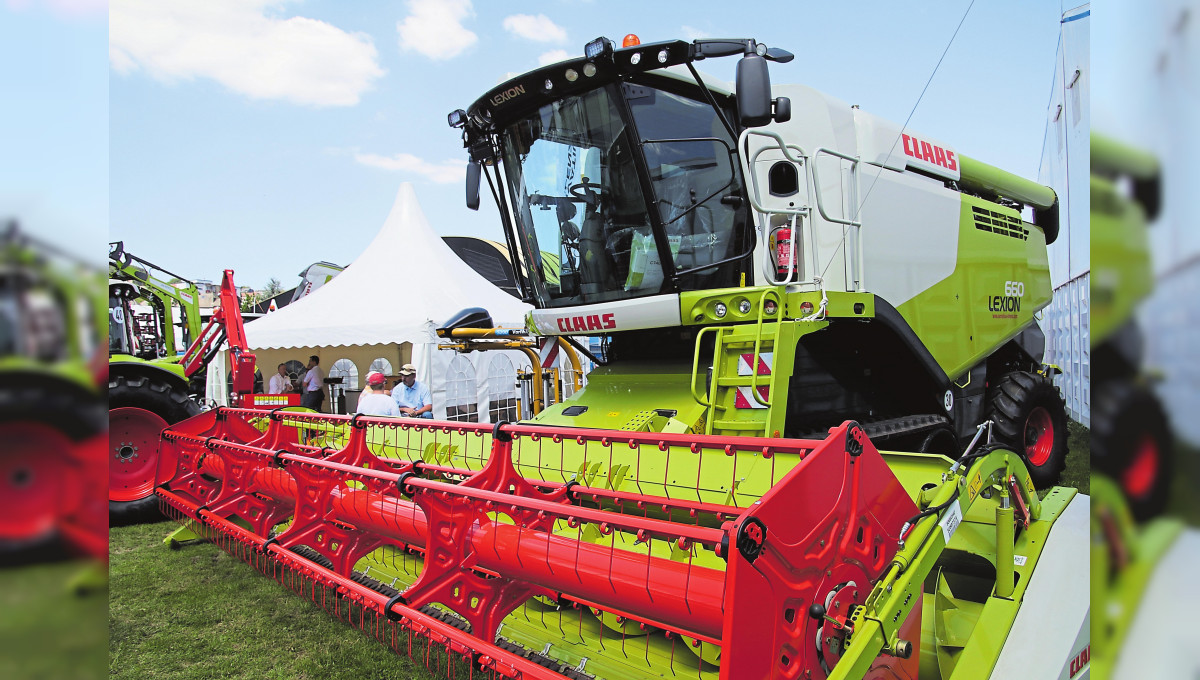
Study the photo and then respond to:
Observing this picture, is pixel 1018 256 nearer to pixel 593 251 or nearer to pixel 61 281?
pixel 593 251

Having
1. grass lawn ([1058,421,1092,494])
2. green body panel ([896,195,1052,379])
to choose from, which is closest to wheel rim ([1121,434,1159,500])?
green body panel ([896,195,1052,379])

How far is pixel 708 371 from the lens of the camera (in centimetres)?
425

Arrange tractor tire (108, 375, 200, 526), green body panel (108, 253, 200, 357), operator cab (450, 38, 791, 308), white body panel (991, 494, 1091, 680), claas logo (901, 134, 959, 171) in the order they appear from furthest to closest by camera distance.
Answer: green body panel (108, 253, 200, 357), tractor tire (108, 375, 200, 526), claas logo (901, 134, 959, 171), operator cab (450, 38, 791, 308), white body panel (991, 494, 1091, 680)

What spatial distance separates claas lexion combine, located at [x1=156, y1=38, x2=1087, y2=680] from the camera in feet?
7.55

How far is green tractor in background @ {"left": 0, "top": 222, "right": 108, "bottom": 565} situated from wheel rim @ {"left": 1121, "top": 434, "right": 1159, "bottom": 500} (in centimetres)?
64

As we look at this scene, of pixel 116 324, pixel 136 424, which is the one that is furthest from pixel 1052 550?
pixel 116 324

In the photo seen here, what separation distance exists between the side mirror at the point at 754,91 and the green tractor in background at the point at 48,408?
3394 mm

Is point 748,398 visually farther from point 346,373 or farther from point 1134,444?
point 346,373

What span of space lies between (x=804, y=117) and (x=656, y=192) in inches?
55.1

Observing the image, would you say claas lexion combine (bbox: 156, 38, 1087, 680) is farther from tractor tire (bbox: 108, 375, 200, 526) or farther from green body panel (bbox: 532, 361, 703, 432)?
tractor tire (bbox: 108, 375, 200, 526)

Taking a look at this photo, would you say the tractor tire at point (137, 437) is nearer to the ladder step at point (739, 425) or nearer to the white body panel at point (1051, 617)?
the ladder step at point (739, 425)

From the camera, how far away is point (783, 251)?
4.30m

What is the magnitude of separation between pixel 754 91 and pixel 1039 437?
510 centimetres

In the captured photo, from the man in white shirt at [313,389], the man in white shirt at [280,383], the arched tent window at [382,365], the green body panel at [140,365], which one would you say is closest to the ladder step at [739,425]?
the green body panel at [140,365]
